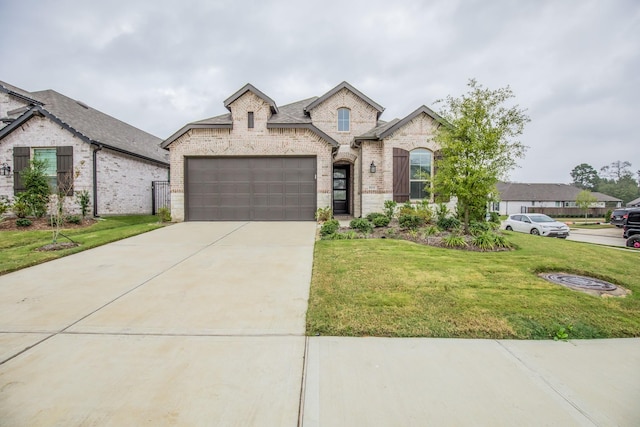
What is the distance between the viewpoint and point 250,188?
12367mm

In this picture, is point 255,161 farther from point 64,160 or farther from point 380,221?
point 64,160

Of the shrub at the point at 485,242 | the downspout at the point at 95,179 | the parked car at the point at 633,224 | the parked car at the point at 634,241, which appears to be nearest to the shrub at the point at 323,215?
the shrub at the point at 485,242

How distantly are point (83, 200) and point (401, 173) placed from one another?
14.1m

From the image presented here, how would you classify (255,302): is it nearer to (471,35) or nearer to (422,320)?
(422,320)

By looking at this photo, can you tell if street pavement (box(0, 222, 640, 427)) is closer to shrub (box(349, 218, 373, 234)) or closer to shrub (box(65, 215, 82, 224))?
shrub (box(349, 218, 373, 234))

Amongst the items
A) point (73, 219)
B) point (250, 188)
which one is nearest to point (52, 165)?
point (73, 219)

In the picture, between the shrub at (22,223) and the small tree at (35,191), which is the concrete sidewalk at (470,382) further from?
the small tree at (35,191)

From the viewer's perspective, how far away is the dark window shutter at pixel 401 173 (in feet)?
42.3

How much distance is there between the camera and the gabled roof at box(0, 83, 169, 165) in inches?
492

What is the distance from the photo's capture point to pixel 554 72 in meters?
13.4

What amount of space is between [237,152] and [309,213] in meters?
4.15

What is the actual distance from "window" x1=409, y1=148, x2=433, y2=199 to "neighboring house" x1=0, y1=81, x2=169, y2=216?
45.6ft

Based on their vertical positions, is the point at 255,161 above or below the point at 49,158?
below

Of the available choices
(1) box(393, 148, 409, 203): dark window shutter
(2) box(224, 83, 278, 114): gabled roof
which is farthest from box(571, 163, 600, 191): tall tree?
(2) box(224, 83, 278, 114): gabled roof
